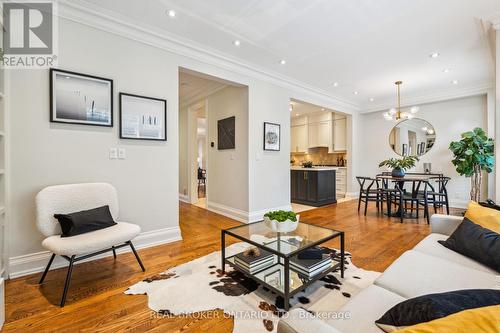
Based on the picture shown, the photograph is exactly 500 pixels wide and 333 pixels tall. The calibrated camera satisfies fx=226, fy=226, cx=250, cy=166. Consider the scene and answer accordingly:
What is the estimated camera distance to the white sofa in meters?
0.77

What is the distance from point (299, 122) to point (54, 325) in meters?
7.90

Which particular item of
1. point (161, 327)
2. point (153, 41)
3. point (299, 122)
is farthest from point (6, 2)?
point (299, 122)

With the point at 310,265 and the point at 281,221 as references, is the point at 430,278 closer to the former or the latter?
the point at 310,265

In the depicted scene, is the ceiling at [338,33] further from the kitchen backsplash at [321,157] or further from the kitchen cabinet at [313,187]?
the kitchen backsplash at [321,157]

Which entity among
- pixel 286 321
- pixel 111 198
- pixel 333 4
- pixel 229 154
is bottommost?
pixel 286 321

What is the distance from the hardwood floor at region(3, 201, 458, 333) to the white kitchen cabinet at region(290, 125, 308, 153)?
15.5 feet

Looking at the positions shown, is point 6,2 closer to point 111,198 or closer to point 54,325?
point 111,198

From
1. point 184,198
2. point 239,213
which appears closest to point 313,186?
point 239,213

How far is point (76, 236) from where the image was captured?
6.46ft

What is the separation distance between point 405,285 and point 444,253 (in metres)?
0.70

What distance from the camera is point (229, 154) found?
4.38m

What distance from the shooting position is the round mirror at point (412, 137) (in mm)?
5688

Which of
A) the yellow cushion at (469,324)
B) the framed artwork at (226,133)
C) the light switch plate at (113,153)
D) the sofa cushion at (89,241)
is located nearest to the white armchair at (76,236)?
the sofa cushion at (89,241)

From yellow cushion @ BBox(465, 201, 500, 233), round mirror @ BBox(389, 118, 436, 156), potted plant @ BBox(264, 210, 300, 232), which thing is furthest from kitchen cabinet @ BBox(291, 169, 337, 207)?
potted plant @ BBox(264, 210, 300, 232)
